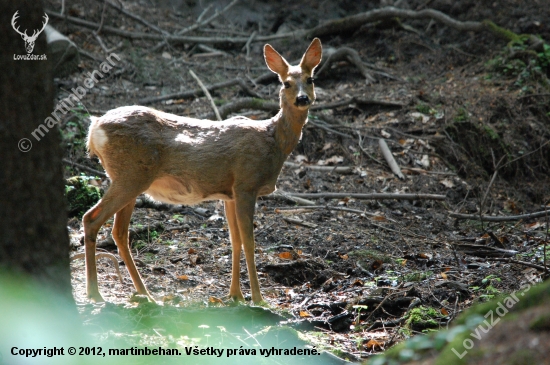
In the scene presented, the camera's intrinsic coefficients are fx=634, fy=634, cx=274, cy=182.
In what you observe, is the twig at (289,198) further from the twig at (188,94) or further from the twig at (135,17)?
the twig at (135,17)

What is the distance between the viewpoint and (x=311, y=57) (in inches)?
258

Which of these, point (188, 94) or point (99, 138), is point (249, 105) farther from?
point (99, 138)

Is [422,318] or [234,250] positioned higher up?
[234,250]

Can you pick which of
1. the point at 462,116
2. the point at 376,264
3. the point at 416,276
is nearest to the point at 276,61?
the point at 376,264

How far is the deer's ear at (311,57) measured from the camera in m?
6.51

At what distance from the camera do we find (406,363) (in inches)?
102

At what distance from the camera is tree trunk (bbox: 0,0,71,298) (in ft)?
11.5

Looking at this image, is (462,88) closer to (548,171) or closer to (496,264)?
(548,171)

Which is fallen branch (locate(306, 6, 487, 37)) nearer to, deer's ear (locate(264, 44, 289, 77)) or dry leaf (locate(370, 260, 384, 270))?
deer's ear (locate(264, 44, 289, 77))

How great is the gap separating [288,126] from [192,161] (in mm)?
1061

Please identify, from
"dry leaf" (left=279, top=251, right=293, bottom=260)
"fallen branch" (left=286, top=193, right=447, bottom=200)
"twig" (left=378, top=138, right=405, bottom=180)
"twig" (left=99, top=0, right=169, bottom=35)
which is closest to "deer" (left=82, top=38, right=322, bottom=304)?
"dry leaf" (left=279, top=251, right=293, bottom=260)

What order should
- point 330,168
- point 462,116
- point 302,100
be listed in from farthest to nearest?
1. point 462,116
2. point 330,168
3. point 302,100

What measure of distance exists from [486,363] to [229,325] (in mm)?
2930

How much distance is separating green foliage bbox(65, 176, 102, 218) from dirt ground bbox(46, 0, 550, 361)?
280 mm
